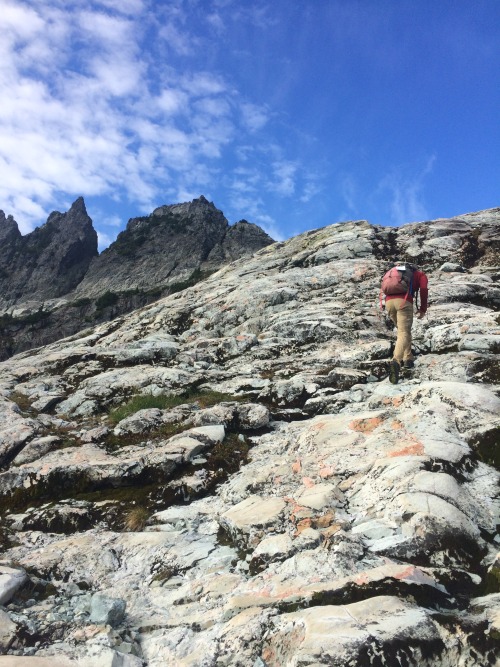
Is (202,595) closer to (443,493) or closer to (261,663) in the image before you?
(261,663)

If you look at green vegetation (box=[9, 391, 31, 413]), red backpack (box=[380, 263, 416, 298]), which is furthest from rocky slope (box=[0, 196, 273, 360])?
red backpack (box=[380, 263, 416, 298])

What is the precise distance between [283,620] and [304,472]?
379cm

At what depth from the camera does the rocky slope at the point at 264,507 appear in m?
4.51

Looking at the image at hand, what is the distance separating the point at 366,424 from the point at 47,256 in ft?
570

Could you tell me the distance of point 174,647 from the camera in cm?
475

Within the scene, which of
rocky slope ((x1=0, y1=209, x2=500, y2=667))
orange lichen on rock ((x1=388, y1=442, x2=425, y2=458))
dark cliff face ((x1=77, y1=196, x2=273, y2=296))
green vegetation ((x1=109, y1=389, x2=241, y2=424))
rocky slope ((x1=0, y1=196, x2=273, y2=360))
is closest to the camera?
rocky slope ((x1=0, y1=209, x2=500, y2=667))

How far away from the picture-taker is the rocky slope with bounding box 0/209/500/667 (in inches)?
177

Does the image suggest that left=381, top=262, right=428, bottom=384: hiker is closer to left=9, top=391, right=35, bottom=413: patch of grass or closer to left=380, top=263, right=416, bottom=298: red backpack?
left=380, top=263, right=416, bottom=298: red backpack

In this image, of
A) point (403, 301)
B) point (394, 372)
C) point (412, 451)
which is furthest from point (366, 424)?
point (403, 301)

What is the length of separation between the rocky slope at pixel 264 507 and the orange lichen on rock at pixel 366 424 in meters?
0.04

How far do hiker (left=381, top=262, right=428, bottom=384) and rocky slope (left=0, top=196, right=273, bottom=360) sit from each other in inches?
4046

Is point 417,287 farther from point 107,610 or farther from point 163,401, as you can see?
point 107,610

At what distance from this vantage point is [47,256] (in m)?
161

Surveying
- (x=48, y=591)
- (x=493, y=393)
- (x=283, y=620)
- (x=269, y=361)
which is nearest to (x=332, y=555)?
(x=283, y=620)
